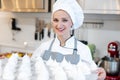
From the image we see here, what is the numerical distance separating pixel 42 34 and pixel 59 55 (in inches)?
37.6

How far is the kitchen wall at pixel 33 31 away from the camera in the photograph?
6.08ft

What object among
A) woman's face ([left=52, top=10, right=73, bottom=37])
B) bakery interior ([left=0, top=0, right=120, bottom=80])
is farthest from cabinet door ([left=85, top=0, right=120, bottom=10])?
woman's face ([left=52, top=10, right=73, bottom=37])

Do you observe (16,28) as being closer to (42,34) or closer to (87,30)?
(42,34)

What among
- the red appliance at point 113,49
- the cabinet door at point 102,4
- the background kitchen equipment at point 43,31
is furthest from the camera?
the background kitchen equipment at point 43,31

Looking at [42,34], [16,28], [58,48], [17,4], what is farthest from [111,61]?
[16,28]

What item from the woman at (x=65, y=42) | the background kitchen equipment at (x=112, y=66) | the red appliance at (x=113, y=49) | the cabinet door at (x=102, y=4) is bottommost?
the background kitchen equipment at (x=112, y=66)

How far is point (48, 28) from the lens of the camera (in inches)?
81.1

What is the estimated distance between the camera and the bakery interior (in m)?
1.61

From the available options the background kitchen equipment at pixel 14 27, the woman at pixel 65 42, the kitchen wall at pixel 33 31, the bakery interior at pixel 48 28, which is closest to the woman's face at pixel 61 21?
the woman at pixel 65 42

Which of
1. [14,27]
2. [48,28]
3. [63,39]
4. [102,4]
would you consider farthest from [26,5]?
[63,39]

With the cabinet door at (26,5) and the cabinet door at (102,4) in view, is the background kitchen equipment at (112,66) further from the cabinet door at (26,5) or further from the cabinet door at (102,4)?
the cabinet door at (26,5)

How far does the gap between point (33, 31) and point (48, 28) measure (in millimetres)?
207

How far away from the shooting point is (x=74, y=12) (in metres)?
1.22

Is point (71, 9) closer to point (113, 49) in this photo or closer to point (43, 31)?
point (113, 49)
